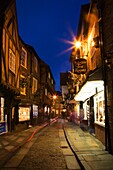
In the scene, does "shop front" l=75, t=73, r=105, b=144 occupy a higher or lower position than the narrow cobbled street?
higher

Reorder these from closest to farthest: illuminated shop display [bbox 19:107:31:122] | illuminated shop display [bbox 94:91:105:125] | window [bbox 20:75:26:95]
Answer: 1. illuminated shop display [bbox 94:91:105:125]
2. window [bbox 20:75:26:95]
3. illuminated shop display [bbox 19:107:31:122]

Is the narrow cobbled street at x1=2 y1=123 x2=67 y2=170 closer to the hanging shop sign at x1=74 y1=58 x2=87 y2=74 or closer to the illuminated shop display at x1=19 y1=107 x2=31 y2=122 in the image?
the hanging shop sign at x1=74 y1=58 x2=87 y2=74

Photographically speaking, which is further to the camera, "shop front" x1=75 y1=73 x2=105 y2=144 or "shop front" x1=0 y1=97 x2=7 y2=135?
"shop front" x1=0 y1=97 x2=7 y2=135

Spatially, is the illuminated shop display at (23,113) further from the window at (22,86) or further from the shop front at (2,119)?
the shop front at (2,119)

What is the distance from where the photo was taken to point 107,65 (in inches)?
349

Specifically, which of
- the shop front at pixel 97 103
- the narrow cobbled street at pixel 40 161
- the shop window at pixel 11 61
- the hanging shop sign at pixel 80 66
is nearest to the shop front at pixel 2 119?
the shop window at pixel 11 61

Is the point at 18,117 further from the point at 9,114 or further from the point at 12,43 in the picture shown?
the point at 12,43

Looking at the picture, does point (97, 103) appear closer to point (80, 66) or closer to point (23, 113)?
point (80, 66)

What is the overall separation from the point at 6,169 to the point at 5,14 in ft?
34.4

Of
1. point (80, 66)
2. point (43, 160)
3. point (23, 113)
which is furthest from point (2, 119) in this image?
point (43, 160)

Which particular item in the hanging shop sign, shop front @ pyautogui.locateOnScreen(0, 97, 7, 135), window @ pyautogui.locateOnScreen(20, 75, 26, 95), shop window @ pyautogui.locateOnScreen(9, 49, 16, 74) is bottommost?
shop front @ pyautogui.locateOnScreen(0, 97, 7, 135)

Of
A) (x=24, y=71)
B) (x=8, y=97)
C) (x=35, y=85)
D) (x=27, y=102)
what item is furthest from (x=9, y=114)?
(x=35, y=85)

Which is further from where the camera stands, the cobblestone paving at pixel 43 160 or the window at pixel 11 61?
the window at pixel 11 61

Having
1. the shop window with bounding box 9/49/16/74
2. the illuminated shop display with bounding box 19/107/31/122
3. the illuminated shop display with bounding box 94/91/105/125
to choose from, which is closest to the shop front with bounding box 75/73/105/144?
the illuminated shop display with bounding box 94/91/105/125
